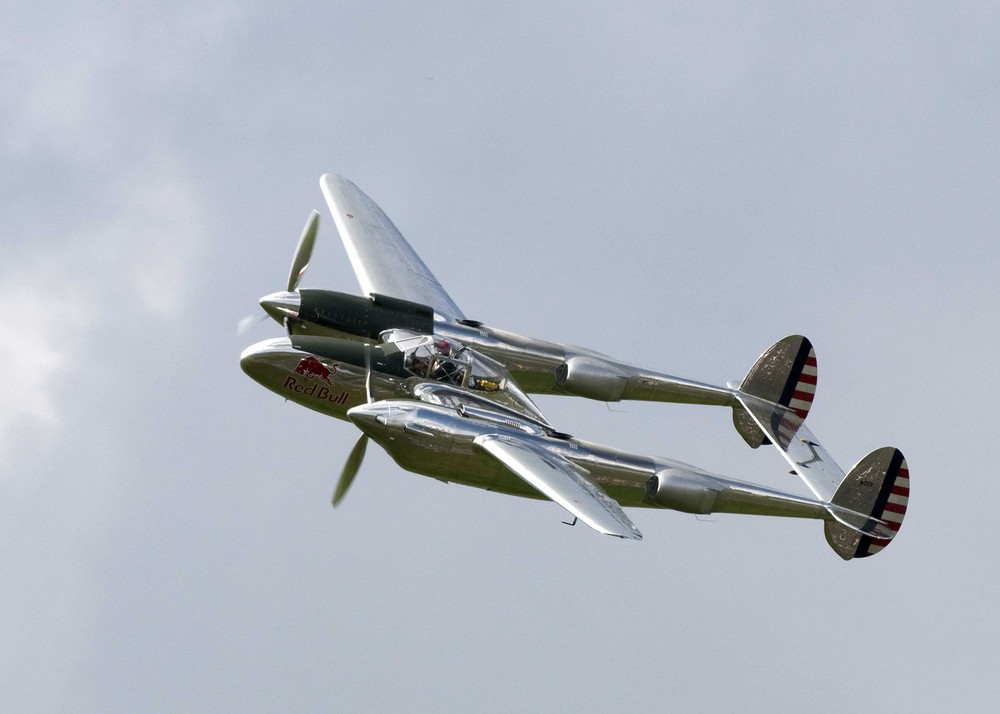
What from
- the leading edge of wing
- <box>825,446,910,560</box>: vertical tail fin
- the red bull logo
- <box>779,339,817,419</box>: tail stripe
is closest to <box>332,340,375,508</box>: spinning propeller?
the red bull logo

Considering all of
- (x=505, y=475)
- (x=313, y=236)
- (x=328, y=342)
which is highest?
(x=313, y=236)

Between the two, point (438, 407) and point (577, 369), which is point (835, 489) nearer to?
point (577, 369)

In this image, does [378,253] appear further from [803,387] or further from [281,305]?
[803,387]

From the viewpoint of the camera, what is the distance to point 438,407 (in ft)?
108

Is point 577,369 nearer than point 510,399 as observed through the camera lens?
No

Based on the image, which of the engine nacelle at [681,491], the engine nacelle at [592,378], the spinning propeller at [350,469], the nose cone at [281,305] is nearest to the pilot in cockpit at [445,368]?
the spinning propeller at [350,469]

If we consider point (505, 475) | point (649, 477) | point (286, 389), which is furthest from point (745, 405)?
point (286, 389)

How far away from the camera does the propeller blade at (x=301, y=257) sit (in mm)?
39938

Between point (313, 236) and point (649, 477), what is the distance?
11.6m

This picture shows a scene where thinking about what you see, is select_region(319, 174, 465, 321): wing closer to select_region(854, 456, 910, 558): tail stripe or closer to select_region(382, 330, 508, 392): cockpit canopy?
select_region(382, 330, 508, 392): cockpit canopy

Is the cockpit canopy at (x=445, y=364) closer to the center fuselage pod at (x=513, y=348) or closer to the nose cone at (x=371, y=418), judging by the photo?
the center fuselage pod at (x=513, y=348)

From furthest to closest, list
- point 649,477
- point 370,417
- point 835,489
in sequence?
point 835,489 → point 649,477 → point 370,417

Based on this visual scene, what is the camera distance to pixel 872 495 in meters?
35.8

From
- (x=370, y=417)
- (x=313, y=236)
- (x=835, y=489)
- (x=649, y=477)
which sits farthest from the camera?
(x=313, y=236)
